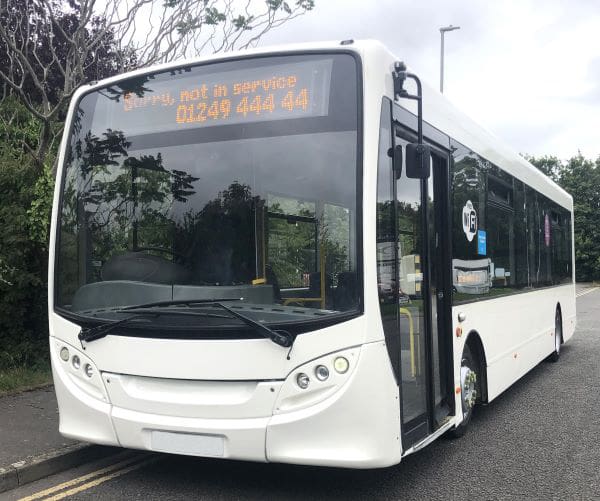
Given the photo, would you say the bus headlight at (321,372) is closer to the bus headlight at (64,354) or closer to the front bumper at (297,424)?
the front bumper at (297,424)

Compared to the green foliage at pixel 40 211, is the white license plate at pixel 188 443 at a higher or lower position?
lower

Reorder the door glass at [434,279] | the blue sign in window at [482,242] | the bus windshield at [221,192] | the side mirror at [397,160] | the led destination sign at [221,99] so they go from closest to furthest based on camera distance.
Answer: the bus windshield at [221,192], the led destination sign at [221,99], the side mirror at [397,160], the door glass at [434,279], the blue sign in window at [482,242]

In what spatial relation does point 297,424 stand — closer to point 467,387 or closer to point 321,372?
point 321,372

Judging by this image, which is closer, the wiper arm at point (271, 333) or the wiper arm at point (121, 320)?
the wiper arm at point (271, 333)

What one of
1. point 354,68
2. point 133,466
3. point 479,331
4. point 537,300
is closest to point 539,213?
point 537,300

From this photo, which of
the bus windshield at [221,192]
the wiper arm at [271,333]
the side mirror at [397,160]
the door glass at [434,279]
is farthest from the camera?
the door glass at [434,279]

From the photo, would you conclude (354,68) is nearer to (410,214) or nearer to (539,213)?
(410,214)

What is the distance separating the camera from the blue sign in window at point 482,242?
6234mm

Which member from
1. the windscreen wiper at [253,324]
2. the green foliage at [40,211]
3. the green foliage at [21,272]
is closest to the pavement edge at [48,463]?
the windscreen wiper at [253,324]

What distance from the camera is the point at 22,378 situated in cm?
751

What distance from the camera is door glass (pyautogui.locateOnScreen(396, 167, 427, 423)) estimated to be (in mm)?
4418

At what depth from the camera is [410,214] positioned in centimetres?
476

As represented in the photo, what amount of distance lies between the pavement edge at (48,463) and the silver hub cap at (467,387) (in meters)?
3.01

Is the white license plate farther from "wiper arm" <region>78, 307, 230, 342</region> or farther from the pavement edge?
the pavement edge
